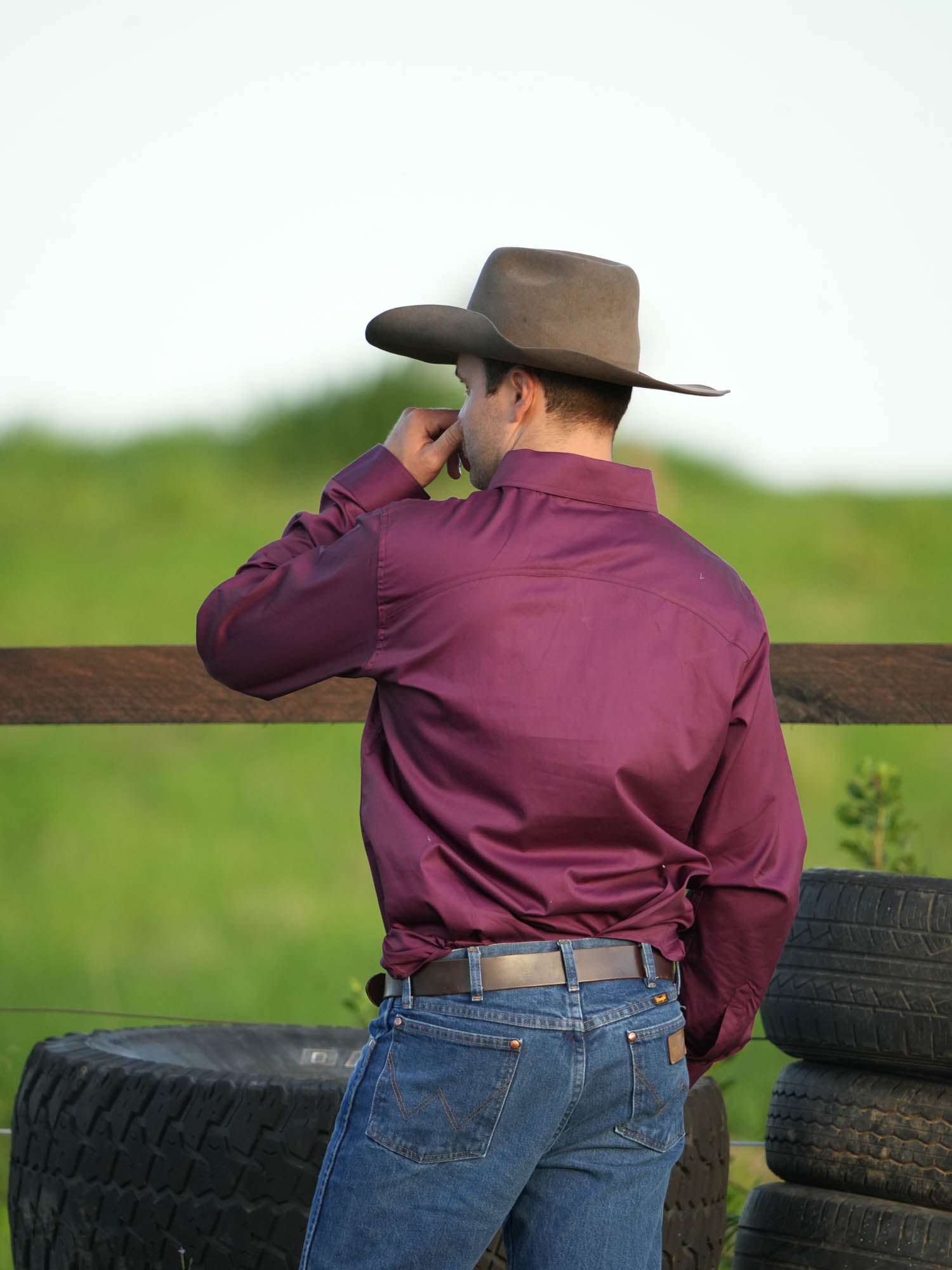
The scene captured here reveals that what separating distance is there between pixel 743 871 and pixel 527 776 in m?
0.39

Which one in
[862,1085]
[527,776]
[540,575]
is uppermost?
[540,575]

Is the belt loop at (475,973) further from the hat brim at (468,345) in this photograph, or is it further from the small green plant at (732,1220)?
the small green plant at (732,1220)

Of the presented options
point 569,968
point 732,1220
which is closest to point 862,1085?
point 732,1220

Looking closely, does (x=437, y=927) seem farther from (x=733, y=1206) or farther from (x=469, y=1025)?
(x=733, y=1206)

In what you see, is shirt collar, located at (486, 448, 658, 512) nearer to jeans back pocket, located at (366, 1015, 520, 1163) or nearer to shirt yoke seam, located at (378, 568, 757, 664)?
shirt yoke seam, located at (378, 568, 757, 664)

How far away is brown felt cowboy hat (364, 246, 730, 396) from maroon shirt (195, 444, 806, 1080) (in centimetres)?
12

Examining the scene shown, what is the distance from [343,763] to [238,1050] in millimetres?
21897

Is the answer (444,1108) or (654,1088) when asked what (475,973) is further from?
(654,1088)

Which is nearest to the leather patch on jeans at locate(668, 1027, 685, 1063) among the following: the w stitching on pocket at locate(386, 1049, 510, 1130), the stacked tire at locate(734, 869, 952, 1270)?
the w stitching on pocket at locate(386, 1049, 510, 1130)

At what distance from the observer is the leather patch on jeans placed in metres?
1.87

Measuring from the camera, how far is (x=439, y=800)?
1788 millimetres

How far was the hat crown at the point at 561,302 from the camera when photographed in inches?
76.6

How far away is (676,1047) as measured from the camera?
188 centimetres

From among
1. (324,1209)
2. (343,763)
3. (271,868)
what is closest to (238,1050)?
(324,1209)
